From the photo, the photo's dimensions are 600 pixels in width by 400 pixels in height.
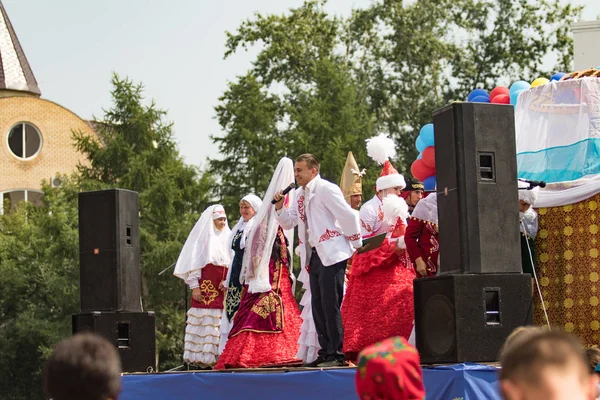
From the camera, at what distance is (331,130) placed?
91.9ft

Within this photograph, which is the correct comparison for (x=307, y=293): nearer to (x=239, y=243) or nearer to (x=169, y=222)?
(x=239, y=243)

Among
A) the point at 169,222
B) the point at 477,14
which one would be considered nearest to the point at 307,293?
the point at 169,222

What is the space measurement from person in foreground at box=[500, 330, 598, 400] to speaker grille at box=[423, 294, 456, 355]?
454 cm

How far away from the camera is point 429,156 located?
942 cm

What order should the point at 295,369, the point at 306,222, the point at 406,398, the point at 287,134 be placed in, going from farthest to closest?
the point at 287,134 → the point at 306,222 → the point at 295,369 → the point at 406,398

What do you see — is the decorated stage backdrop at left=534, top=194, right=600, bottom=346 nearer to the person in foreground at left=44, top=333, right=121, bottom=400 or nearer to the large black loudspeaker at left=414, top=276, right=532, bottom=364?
the large black loudspeaker at left=414, top=276, right=532, bottom=364

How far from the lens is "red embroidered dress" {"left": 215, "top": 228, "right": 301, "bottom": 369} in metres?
8.76

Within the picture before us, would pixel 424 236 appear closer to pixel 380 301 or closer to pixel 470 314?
pixel 380 301

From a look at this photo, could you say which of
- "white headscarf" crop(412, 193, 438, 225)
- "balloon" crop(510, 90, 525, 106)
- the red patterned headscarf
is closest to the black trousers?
"white headscarf" crop(412, 193, 438, 225)

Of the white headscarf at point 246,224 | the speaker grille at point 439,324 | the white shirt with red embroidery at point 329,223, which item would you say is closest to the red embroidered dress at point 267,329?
the white headscarf at point 246,224

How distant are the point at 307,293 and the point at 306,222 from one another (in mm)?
1014

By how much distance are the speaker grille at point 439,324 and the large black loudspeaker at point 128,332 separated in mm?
3573

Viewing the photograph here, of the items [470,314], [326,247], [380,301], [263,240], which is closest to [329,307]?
[326,247]

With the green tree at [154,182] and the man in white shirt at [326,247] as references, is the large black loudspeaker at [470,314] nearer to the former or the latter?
the man in white shirt at [326,247]
